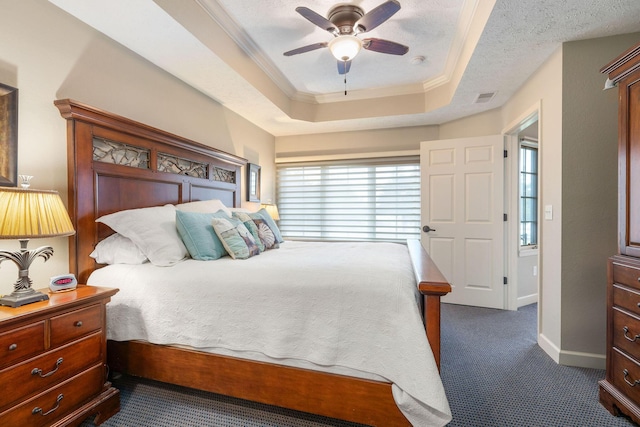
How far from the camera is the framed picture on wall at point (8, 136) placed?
4.97ft

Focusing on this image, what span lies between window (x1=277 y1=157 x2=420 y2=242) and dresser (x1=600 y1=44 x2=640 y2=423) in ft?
8.39

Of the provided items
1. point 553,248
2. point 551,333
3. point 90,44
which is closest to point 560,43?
point 553,248

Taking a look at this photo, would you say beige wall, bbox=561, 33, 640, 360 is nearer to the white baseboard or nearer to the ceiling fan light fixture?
the white baseboard

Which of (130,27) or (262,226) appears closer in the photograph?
(130,27)

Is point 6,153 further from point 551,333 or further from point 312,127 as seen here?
point 551,333

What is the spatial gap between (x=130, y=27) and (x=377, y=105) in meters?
2.70

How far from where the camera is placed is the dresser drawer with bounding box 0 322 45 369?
3.78 ft

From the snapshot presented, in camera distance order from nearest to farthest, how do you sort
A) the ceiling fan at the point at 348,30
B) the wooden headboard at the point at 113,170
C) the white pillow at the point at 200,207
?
the wooden headboard at the point at 113,170
the ceiling fan at the point at 348,30
the white pillow at the point at 200,207

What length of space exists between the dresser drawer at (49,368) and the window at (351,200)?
3300 millimetres

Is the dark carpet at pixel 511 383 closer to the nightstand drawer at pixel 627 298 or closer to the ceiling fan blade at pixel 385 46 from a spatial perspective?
the nightstand drawer at pixel 627 298

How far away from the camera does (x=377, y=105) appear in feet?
12.3

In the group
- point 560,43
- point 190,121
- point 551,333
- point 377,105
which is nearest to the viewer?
point 560,43

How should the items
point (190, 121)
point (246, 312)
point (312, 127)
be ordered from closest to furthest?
point (246, 312)
point (190, 121)
point (312, 127)

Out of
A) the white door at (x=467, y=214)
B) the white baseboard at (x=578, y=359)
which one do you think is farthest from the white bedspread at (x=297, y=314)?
the white door at (x=467, y=214)
